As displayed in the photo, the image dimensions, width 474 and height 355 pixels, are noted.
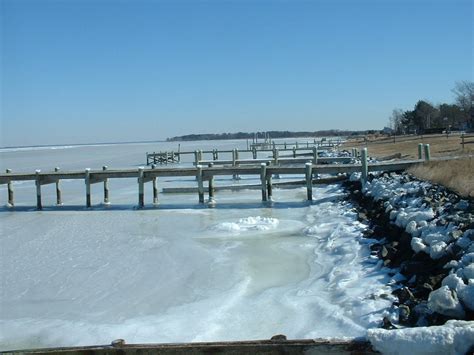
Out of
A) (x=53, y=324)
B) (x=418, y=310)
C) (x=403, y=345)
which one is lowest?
(x=53, y=324)

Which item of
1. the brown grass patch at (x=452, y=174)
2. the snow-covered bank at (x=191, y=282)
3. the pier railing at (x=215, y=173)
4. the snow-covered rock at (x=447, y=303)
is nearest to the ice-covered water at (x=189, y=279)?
the snow-covered bank at (x=191, y=282)

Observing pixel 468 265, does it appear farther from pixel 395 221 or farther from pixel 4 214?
pixel 4 214

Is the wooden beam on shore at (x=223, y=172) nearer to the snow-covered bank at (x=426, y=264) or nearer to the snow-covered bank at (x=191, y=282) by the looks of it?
the snow-covered bank at (x=191, y=282)

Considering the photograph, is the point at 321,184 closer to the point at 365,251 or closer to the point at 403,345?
the point at 365,251

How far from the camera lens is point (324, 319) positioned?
714 centimetres

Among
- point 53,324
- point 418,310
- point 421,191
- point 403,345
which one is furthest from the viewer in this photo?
point 421,191

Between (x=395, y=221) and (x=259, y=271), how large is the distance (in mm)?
3707

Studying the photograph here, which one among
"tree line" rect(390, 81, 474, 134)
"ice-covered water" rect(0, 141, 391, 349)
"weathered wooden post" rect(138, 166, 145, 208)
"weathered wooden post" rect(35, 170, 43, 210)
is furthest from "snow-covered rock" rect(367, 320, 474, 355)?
"tree line" rect(390, 81, 474, 134)

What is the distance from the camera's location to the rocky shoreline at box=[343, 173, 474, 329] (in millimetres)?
5781

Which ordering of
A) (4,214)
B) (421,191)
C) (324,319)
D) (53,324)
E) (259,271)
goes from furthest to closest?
(4,214) < (421,191) < (259,271) < (53,324) < (324,319)

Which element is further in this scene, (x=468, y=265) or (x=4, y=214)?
(x=4, y=214)

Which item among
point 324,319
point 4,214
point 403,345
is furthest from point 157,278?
point 4,214

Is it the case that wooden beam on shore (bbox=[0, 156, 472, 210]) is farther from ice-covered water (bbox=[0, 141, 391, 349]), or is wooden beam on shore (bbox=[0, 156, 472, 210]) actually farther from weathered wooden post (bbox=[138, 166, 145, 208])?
ice-covered water (bbox=[0, 141, 391, 349])

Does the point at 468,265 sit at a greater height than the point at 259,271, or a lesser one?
greater
